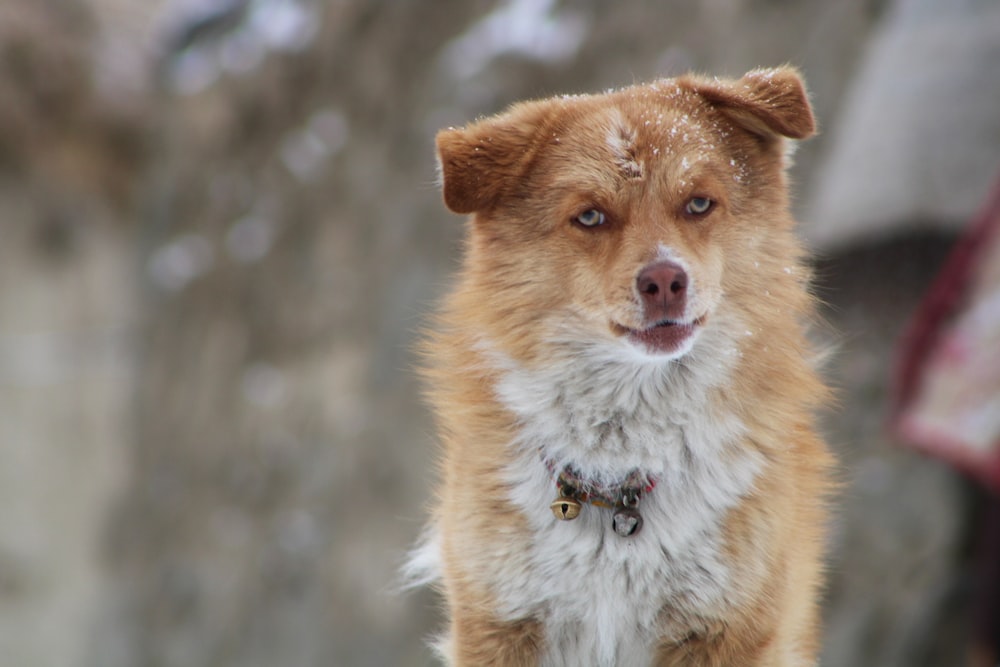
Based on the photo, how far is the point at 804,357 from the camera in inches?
130

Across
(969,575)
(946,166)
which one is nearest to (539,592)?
(946,166)

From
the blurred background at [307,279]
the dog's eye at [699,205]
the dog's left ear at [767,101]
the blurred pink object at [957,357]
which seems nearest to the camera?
the dog's left ear at [767,101]

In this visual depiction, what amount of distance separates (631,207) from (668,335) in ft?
1.18

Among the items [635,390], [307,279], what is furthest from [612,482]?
[307,279]

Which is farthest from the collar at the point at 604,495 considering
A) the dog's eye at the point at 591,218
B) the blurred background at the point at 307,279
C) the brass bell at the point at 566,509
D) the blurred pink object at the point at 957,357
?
the blurred pink object at the point at 957,357

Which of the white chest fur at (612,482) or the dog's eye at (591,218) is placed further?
the dog's eye at (591,218)

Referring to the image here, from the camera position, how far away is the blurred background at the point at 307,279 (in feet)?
28.6

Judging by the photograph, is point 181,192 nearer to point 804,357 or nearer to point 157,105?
point 157,105

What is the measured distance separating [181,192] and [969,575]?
12.1m

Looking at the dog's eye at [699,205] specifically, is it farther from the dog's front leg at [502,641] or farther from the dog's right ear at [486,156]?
the dog's front leg at [502,641]

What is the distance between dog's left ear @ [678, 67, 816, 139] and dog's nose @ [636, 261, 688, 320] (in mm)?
453

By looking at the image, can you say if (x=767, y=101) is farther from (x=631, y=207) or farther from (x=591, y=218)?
(x=591, y=218)

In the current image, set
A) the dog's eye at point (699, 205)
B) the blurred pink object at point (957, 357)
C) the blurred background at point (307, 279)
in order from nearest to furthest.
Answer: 1. the dog's eye at point (699, 205)
2. the blurred pink object at point (957, 357)
3. the blurred background at point (307, 279)

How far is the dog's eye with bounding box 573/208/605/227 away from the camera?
10.4ft
